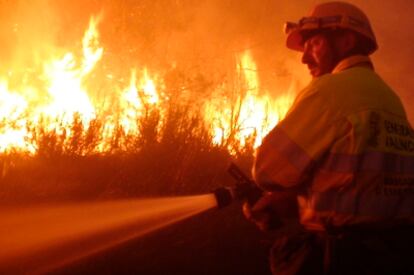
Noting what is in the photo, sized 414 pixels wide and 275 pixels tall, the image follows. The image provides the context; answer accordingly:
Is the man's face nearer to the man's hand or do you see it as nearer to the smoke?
the man's hand

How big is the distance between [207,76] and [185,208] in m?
6.43

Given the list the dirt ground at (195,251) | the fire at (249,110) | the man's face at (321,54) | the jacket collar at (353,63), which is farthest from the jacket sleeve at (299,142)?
the fire at (249,110)

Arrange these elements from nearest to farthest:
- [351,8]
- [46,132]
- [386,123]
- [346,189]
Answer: [346,189]
[386,123]
[351,8]
[46,132]

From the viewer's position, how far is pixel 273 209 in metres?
2.46

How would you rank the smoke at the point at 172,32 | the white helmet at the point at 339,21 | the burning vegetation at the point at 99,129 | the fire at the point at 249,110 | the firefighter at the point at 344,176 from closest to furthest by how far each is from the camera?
the firefighter at the point at 344,176, the white helmet at the point at 339,21, the burning vegetation at the point at 99,129, the smoke at the point at 172,32, the fire at the point at 249,110

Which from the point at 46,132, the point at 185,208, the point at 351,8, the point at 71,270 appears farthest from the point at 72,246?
the point at 351,8

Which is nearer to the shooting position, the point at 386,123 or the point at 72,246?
the point at 386,123

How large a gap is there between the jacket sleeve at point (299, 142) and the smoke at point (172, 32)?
16.2 feet

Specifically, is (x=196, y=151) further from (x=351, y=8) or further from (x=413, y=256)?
(x=413, y=256)

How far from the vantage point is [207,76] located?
9.67 m

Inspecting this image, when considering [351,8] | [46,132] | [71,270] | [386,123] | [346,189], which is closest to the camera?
[346,189]

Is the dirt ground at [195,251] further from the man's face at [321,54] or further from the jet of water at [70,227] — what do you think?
the man's face at [321,54]

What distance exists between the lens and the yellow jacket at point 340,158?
211cm

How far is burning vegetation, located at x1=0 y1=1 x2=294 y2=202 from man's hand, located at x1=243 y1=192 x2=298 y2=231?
233cm
